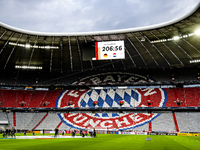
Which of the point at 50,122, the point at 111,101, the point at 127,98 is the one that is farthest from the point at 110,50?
the point at 50,122

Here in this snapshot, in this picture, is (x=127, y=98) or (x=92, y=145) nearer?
(x=92, y=145)

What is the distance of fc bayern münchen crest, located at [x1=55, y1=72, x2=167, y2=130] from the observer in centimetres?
4406

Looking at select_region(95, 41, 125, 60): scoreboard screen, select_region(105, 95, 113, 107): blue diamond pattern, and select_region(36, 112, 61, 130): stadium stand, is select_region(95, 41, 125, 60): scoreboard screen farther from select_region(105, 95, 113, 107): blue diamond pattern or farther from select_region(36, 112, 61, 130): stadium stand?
select_region(36, 112, 61, 130): stadium stand

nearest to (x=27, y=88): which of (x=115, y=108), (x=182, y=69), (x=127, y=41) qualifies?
(x=115, y=108)

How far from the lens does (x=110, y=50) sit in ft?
86.3

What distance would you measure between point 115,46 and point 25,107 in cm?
3246

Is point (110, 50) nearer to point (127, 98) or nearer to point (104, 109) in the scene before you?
point (104, 109)

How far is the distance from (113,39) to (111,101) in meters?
17.2

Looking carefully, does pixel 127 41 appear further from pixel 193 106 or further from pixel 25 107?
pixel 25 107

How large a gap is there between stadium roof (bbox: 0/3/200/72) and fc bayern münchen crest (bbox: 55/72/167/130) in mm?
3653

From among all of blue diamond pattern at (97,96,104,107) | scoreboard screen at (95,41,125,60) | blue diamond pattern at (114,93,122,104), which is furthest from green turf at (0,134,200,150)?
blue diamond pattern at (114,93,122,104)

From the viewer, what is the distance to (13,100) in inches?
1991

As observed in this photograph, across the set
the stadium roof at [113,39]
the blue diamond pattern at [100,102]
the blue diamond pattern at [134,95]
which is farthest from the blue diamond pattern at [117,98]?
the stadium roof at [113,39]

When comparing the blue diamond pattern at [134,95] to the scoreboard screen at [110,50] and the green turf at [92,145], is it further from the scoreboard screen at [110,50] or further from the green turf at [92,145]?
the green turf at [92,145]
